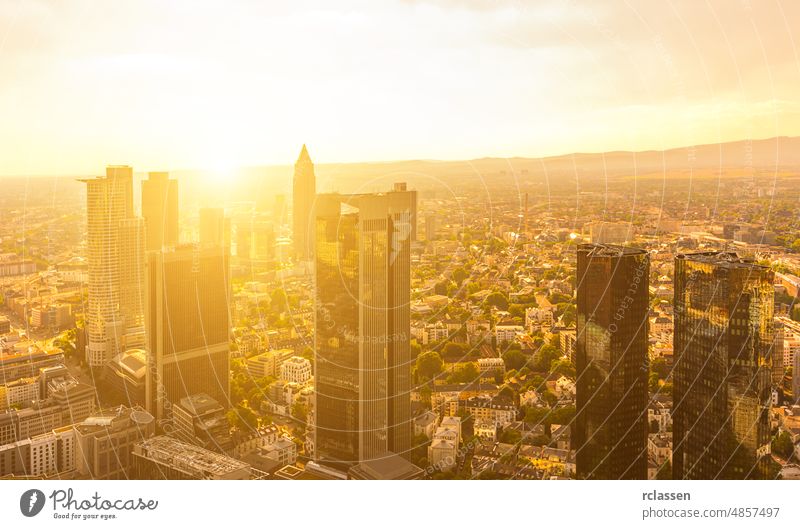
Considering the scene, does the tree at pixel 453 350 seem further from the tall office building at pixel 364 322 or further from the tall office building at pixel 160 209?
the tall office building at pixel 160 209

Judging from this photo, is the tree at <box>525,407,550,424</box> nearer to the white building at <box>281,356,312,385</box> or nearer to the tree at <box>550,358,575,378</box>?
the tree at <box>550,358,575,378</box>

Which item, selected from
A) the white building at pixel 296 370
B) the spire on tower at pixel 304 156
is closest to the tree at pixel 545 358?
the white building at pixel 296 370

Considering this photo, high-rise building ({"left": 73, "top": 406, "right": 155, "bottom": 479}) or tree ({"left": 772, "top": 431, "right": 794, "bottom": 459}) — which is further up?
tree ({"left": 772, "top": 431, "right": 794, "bottom": 459})

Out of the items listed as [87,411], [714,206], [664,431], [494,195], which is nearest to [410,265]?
[494,195]

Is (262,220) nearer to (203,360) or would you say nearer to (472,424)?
(203,360)

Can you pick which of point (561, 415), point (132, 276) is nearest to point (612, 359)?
point (561, 415)

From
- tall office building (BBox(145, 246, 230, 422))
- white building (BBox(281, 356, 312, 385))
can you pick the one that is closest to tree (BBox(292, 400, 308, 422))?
white building (BBox(281, 356, 312, 385))
